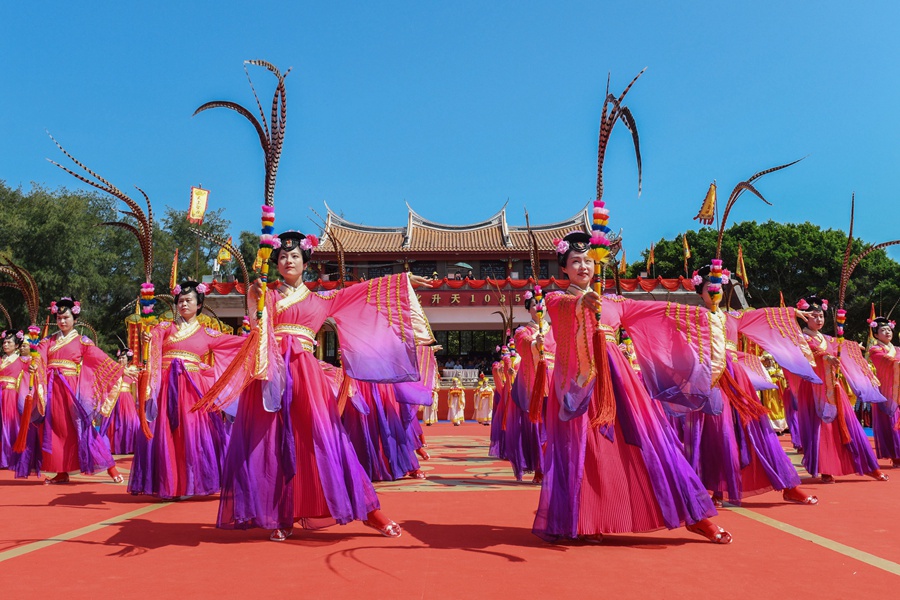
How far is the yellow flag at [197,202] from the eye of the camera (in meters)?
31.5

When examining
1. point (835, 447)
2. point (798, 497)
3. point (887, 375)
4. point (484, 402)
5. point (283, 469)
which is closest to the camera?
point (283, 469)

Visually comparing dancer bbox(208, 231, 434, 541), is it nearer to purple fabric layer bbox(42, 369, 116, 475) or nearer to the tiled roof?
purple fabric layer bbox(42, 369, 116, 475)

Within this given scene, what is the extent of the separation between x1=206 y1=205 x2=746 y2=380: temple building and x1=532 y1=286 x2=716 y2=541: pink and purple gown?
21353mm

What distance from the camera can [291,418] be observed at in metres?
4.55

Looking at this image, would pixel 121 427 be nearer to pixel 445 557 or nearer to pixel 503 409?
pixel 503 409

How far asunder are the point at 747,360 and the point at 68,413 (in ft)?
23.3

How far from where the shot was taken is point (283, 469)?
175 inches

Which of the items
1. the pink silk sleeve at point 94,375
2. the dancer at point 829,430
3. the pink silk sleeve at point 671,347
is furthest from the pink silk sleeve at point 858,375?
the pink silk sleeve at point 94,375

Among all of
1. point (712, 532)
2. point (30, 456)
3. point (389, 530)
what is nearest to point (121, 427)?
point (30, 456)

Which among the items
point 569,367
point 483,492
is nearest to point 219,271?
point 483,492

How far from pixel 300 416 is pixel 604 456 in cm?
177

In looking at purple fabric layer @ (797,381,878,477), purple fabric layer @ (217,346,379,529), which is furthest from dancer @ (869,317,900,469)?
purple fabric layer @ (217,346,379,529)

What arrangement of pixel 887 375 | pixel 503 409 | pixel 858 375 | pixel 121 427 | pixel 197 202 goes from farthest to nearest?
pixel 197 202 → pixel 121 427 → pixel 887 375 → pixel 503 409 → pixel 858 375

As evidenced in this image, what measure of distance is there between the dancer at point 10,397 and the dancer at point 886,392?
33.5ft
